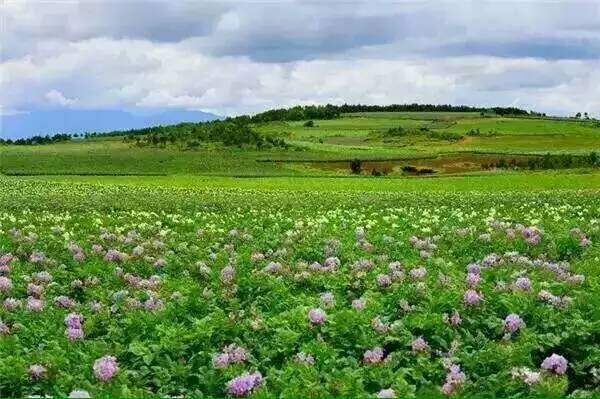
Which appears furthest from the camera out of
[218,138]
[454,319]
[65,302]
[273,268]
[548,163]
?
[218,138]

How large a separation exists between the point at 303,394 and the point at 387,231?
9304 mm

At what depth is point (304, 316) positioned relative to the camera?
888 cm

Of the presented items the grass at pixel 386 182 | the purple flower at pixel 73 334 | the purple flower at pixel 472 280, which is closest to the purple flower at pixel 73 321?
the purple flower at pixel 73 334

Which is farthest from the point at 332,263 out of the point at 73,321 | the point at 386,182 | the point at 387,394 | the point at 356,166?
the point at 356,166

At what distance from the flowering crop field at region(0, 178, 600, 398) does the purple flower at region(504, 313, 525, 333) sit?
0.01 metres

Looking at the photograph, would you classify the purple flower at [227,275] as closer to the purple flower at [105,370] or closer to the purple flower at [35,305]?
the purple flower at [35,305]

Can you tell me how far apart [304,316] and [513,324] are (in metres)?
2.08

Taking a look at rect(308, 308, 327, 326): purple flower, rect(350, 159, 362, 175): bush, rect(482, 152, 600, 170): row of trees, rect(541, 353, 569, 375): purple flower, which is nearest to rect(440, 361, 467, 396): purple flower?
→ rect(541, 353, 569, 375): purple flower

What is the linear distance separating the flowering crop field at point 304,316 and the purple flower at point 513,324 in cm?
1

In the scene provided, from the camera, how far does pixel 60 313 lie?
9812 mm

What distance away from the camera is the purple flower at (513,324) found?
8703 millimetres

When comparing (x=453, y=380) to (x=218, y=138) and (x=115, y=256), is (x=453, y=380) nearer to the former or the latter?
(x=115, y=256)

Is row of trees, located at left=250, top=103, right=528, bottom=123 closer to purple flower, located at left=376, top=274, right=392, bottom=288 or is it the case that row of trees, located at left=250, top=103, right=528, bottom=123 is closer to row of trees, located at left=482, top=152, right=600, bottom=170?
row of trees, located at left=482, top=152, right=600, bottom=170

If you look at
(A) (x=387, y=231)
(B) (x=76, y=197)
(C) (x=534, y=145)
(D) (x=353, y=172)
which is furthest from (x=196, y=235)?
(C) (x=534, y=145)
